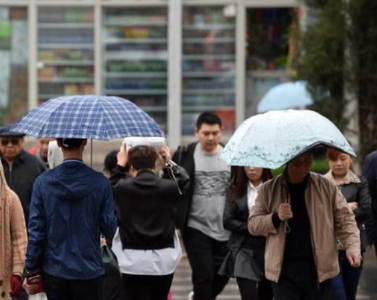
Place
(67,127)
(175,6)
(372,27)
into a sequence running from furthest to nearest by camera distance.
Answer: (175,6), (372,27), (67,127)

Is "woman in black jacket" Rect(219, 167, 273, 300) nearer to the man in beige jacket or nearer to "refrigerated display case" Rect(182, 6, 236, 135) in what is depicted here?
the man in beige jacket

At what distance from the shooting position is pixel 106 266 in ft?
28.7

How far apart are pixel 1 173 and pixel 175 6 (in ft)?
37.6

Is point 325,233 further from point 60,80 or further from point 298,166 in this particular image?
point 60,80

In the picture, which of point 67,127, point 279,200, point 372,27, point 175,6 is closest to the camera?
point 67,127

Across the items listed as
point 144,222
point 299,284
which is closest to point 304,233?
point 299,284

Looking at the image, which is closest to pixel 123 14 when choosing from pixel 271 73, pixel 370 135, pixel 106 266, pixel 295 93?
pixel 271 73

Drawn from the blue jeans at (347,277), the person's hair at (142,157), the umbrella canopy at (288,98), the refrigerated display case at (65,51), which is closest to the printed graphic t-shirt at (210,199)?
the blue jeans at (347,277)

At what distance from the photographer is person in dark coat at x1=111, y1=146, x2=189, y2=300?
905 centimetres

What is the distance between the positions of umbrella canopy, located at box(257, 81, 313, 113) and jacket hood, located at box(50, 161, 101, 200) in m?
9.40

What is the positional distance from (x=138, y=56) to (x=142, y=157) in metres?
10.9

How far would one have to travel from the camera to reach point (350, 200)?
1016 centimetres

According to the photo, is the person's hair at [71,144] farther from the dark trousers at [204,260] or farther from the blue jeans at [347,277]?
the dark trousers at [204,260]

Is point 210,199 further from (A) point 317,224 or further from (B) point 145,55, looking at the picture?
(B) point 145,55
